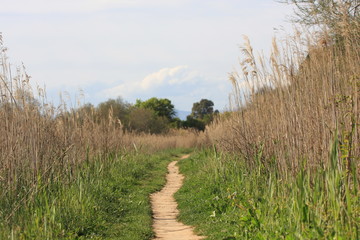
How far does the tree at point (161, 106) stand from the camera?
55.1 meters

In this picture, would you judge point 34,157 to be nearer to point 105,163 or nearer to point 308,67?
point 308,67

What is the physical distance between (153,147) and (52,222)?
18389 millimetres

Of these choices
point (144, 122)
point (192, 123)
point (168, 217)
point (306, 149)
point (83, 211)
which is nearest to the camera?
point (306, 149)

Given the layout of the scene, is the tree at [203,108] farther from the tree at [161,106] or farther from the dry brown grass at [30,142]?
the dry brown grass at [30,142]

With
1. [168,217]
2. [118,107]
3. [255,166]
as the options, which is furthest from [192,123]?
[255,166]

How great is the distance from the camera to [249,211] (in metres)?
6.22

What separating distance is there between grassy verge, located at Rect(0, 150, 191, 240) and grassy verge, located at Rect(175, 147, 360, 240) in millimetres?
1055

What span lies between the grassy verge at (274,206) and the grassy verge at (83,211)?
3.46 feet

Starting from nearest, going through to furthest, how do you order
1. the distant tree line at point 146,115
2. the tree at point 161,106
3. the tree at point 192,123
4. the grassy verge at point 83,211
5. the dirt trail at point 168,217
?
the grassy verge at point 83,211, the dirt trail at point 168,217, the distant tree line at point 146,115, the tree at point 192,123, the tree at point 161,106

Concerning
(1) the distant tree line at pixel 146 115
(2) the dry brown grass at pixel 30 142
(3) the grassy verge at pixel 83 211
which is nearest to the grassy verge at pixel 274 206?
(3) the grassy verge at pixel 83 211

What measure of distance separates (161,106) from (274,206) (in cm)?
4981

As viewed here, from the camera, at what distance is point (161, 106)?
182ft

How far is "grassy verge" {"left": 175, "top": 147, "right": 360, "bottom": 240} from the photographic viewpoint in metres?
4.47

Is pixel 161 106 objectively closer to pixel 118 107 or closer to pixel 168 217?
pixel 118 107
